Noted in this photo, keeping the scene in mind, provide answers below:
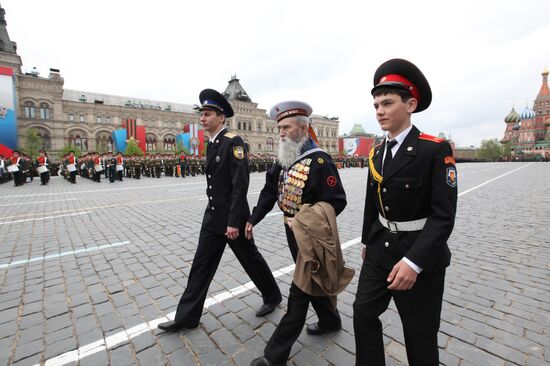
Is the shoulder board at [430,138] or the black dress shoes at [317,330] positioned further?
the black dress shoes at [317,330]

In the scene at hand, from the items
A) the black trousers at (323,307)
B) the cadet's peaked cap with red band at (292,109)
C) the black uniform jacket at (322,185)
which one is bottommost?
the black trousers at (323,307)

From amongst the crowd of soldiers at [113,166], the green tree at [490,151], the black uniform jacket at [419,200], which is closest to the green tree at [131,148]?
the crowd of soldiers at [113,166]

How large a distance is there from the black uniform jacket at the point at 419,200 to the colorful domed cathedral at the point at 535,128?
3952 inches

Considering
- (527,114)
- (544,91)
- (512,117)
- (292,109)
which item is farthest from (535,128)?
(292,109)

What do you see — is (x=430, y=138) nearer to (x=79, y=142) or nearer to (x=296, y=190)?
(x=296, y=190)

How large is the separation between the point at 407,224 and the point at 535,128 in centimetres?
10970

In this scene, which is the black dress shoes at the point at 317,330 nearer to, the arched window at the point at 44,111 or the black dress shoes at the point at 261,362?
the black dress shoes at the point at 261,362

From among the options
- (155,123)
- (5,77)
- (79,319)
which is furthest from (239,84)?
(79,319)

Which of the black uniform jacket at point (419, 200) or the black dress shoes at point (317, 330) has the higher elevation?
the black uniform jacket at point (419, 200)

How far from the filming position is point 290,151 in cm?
245

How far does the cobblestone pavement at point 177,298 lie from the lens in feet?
7.68

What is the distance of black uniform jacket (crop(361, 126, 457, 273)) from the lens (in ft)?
4.97

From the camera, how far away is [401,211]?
1719mm

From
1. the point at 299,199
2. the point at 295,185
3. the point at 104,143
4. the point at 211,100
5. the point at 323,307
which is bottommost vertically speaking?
the point at 323,307
